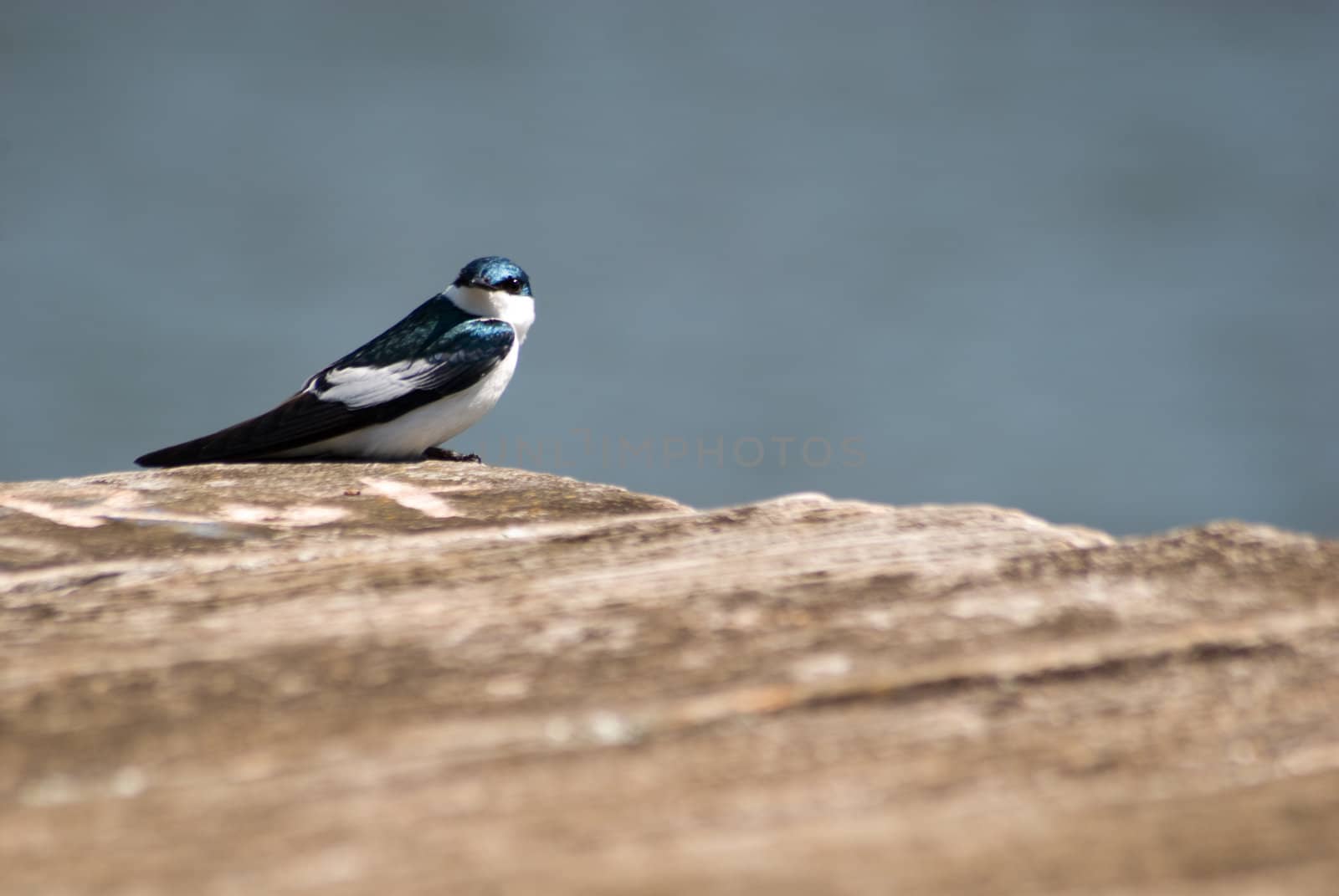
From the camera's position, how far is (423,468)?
10.6 ft

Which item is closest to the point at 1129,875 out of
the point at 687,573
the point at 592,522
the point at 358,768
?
the point at 358,768

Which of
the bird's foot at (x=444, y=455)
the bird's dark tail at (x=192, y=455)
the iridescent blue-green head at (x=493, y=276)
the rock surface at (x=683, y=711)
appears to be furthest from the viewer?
the iridescent blue-green head at (x=493, y=276)

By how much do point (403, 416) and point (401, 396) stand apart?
0.07 m

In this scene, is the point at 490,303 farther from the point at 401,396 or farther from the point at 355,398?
the point at 355,398

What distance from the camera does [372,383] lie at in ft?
16.6

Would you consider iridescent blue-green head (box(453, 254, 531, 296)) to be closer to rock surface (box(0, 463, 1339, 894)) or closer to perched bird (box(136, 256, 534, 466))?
perched bird (box(136, 256, 534, 466))

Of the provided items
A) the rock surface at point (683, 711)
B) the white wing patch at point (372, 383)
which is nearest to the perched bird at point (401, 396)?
the white wing patch at point (372, 383)

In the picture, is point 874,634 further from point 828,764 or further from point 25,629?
point 25,629

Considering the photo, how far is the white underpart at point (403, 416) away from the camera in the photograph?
4.95 meters

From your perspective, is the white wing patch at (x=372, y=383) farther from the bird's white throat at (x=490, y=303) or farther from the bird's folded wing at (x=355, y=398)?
the bird's white throat at (x=490, y=303)

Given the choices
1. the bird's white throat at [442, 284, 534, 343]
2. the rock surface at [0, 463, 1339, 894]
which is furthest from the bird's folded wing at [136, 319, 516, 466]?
the rock surface at [0, 463, 1339, 894]

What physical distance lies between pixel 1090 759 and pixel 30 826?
975mm

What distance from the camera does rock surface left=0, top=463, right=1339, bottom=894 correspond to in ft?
4.18

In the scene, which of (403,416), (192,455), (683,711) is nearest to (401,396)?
(403,416)
